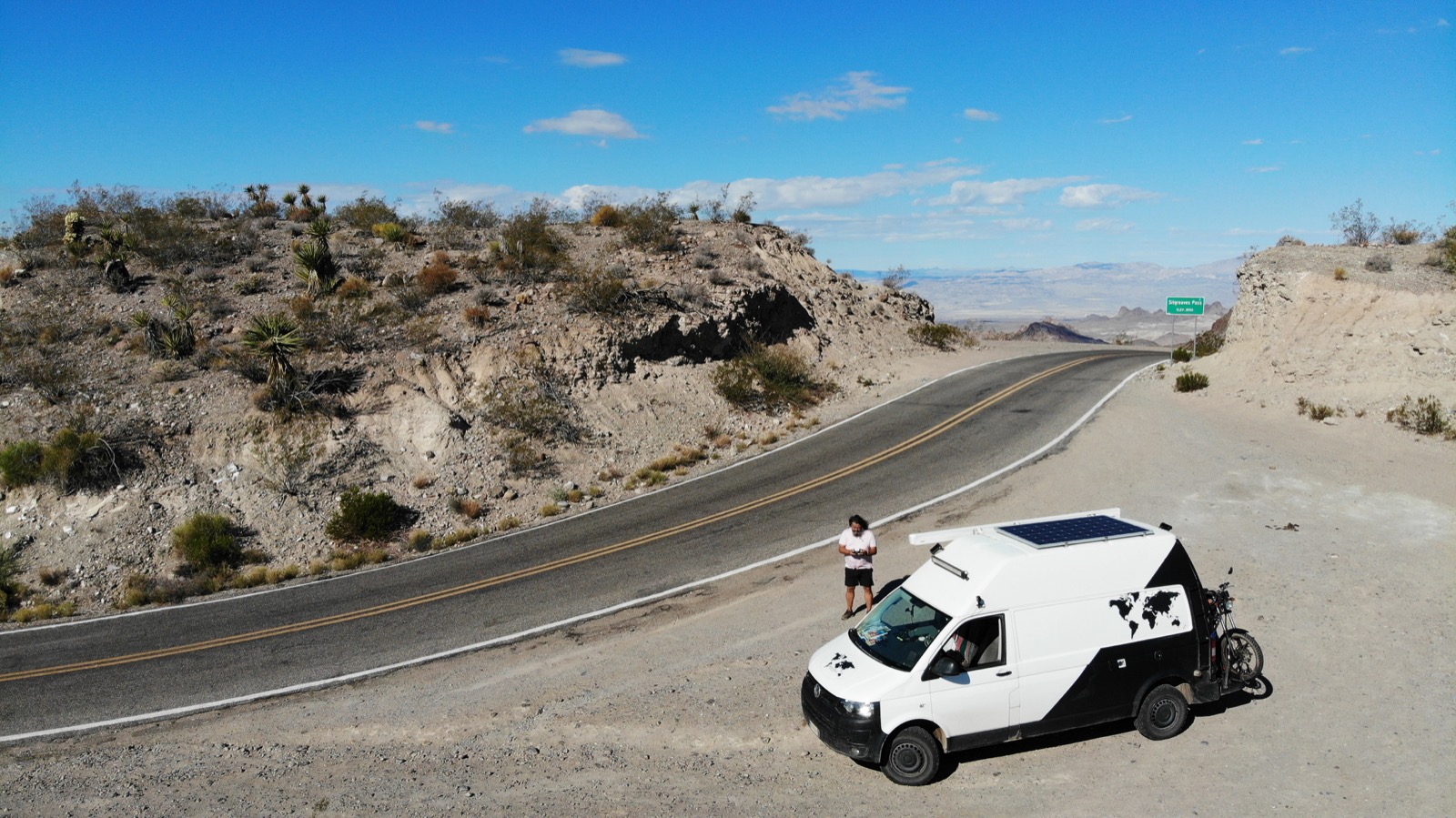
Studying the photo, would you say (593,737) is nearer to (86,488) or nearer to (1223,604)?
(1223,604)

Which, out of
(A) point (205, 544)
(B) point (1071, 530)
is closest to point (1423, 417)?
(B) point (1071, 530)

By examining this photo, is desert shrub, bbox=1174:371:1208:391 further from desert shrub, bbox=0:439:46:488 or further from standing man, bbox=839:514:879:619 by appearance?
desert shrub, bbox=0:439:46:488

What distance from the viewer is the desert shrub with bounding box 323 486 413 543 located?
19.2 meters

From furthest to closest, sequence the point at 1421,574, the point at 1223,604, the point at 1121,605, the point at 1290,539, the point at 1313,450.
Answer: the point at 1313,450 < the point at 1290,539 < the point at 1421,574 < the point at 1223,604 < the point at 1121,605

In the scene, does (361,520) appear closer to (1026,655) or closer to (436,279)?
(436,279)

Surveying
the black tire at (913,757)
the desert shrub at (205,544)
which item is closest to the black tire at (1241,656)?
the black tire at (913,757)

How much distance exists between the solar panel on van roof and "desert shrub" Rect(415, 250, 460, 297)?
24.4 metres

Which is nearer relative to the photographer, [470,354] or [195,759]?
[195,759]

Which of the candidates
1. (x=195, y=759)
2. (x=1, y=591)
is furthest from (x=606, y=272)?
(x=195, y=759)

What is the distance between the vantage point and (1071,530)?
29.2ft

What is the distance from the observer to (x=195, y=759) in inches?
394

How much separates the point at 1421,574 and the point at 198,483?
2694cm

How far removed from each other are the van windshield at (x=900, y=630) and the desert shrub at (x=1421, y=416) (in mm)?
19225

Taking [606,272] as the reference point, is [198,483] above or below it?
below
